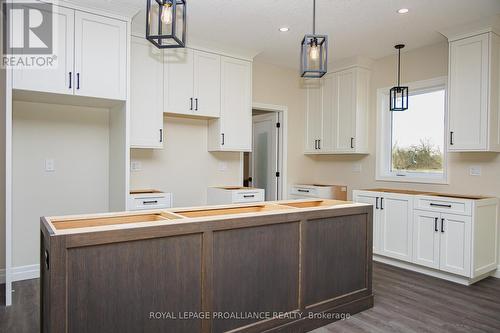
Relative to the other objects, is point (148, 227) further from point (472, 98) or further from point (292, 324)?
point (472, 98)

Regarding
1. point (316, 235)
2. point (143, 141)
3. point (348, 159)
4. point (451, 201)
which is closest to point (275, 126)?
point (348, 159)

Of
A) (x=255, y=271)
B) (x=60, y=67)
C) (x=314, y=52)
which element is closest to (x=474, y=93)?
(x=314, y=52)

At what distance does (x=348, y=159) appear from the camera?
526 cm

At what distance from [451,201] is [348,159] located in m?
1.86

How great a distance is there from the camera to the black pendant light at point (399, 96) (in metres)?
4.22

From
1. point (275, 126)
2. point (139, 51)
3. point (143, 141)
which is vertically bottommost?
point (143, 141)

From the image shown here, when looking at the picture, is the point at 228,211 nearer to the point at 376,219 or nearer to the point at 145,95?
the point at 145,95

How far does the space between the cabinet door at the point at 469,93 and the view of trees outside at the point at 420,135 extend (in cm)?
58

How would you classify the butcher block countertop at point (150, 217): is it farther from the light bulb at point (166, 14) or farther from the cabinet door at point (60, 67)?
the cabinet door at point (60, 67)

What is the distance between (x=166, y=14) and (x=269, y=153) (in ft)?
12.9

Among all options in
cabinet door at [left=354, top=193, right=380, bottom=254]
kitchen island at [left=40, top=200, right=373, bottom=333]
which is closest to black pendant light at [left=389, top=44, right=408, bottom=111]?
cabinet door at [left=354, top=193, right=380, bottom=254]

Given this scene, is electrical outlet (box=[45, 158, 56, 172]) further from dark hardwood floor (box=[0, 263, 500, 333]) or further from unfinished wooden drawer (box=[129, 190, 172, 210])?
dark hardwood floor (box=[0, 263, 500, 333])

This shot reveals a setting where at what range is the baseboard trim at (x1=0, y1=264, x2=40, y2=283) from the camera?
132 inches

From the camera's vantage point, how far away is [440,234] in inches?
142
